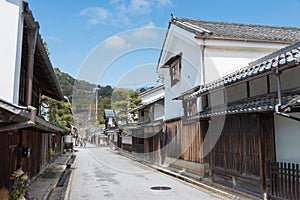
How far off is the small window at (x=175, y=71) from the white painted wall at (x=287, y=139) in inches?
369

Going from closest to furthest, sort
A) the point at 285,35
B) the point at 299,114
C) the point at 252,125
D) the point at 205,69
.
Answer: the point at 299,114 → the point at 252,125 → the point at 205,69 → the point at 285,35

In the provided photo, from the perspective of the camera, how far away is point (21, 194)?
20.2 ft

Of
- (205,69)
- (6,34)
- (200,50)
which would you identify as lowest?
(6,34)

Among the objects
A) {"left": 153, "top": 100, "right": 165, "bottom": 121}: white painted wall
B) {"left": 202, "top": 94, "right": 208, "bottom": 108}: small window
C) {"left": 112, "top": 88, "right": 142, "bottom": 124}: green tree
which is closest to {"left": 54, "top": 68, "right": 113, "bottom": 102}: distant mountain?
{"left": 112, "top": 88, "right": 142, "bottom": 124}: green tree

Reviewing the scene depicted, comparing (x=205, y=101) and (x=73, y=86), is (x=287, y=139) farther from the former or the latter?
(x=73, y=86)

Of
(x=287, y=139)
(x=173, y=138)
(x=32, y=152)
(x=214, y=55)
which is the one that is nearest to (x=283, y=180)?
(x=287, y=139)

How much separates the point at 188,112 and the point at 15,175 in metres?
10.8

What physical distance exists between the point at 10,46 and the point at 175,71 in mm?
13234

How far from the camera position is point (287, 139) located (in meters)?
8.41

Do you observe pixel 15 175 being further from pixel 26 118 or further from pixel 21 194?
pixel 26 118

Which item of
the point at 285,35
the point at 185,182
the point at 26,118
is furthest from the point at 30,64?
the point at 285,35

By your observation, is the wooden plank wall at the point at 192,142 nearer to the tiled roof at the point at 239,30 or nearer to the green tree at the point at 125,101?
the tiled roof at the point at 239,30

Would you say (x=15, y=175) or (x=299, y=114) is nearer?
(x=15, y=175)

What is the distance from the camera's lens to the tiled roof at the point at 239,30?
15.0 metres
